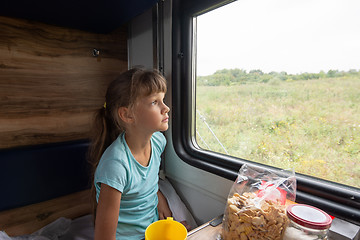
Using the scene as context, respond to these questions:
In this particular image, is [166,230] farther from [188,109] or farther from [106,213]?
[188,109]

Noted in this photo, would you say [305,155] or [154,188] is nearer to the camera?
[305,155]

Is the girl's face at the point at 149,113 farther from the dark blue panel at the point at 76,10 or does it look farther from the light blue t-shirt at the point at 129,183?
the dark blue panel at the point at 76,10

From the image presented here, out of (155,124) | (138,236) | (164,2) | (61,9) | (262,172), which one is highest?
(164,2)

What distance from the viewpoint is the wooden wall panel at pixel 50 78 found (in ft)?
4.10

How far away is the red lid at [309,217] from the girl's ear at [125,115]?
767 mm

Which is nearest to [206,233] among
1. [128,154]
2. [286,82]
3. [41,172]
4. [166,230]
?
[166,230]

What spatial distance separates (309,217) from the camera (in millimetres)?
600

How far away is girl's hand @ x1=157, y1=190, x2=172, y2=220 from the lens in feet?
4.33

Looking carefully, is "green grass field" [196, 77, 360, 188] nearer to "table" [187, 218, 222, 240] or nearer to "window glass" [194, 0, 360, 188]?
"window glass" [194, 0, 360, 188]

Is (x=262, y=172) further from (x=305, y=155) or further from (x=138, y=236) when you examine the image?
(x=138, y=236)

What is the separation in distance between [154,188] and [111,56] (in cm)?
110

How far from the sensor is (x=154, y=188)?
1.21 metres

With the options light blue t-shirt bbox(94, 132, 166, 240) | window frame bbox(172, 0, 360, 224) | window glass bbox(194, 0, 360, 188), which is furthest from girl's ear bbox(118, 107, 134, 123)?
window glass bbox(194, 0, 360, 188)

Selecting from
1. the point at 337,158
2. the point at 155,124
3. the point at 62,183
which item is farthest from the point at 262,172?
the point at 62,183
